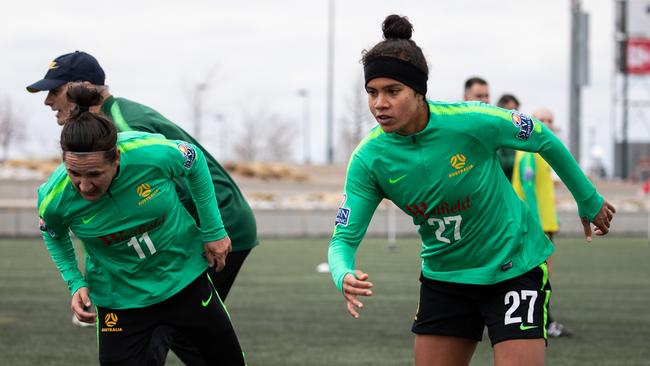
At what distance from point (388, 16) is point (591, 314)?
292 inches

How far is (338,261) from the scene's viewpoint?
4.67 meters

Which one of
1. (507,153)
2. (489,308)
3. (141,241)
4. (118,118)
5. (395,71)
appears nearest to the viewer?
(395,71)

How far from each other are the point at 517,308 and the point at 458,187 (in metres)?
0.66

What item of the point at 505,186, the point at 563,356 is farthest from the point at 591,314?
the point at 505,186

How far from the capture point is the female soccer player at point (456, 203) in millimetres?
4836

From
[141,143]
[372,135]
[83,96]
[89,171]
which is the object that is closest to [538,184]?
[372,135]

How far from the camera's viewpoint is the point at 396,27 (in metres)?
4.91

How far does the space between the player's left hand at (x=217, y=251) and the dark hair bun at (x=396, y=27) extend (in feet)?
4.65

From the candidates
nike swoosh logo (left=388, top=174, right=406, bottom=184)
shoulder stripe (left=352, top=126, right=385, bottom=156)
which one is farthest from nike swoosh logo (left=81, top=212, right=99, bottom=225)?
nike swoosh logo (left=388, top=174, right=406, bottom=184)

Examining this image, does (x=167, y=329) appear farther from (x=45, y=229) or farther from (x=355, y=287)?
(x=355, y=287)

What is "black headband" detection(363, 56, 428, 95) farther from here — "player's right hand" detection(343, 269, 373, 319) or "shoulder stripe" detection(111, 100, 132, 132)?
"shoulder stripe" detection(111, 100, 132, 132)

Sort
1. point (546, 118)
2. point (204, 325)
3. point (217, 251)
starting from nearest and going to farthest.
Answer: point (204, 325) < point (217, 251) < point (546, 118)

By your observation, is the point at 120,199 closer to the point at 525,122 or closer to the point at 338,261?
the point at 338,261

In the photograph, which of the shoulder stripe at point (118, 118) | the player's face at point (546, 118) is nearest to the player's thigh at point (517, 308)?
the shoulder stripe at point (118, 118)
